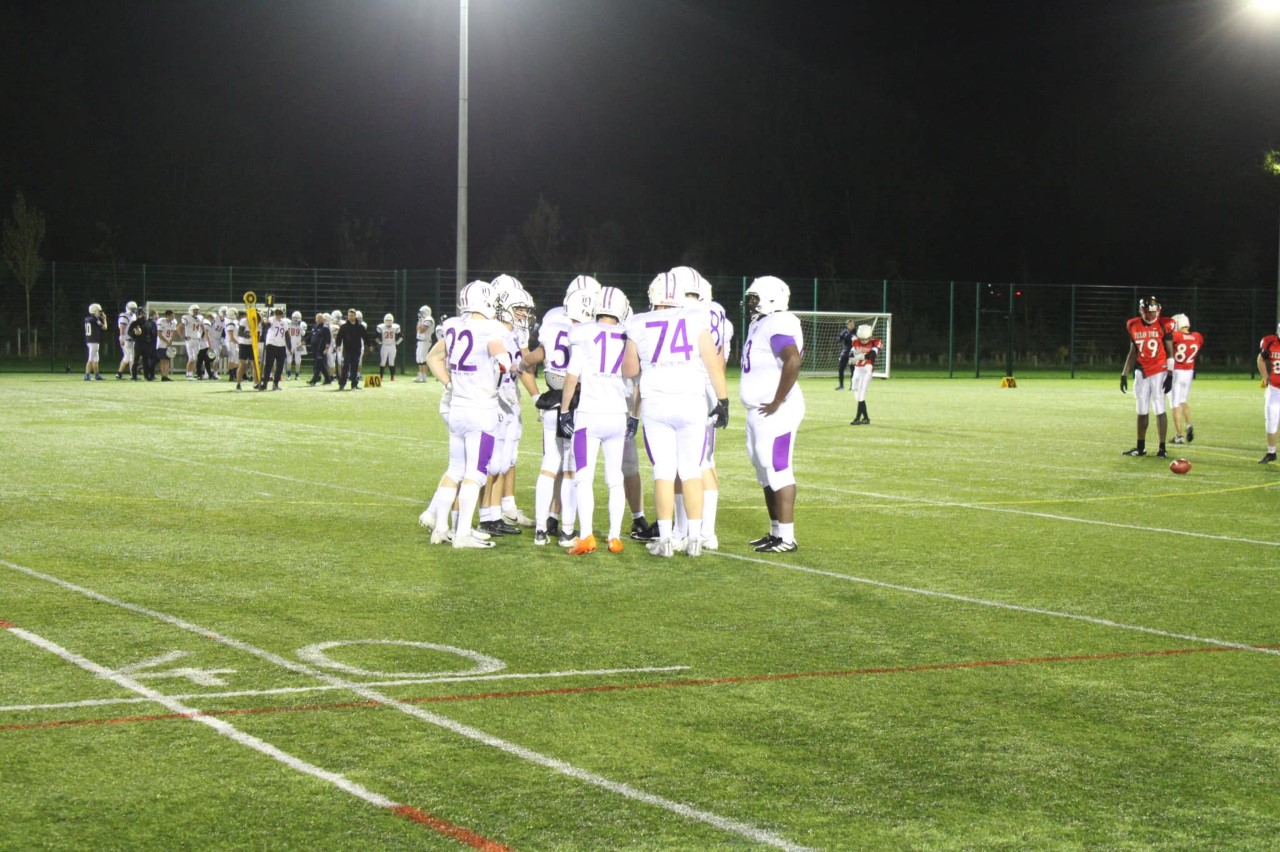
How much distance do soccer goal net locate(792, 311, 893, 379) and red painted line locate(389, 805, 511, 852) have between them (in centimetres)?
4202

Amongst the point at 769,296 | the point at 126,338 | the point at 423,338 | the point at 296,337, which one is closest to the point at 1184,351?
the point at 769,296

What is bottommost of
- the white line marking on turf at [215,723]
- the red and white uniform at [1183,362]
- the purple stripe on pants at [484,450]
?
the white line marking on turf at [215,723]

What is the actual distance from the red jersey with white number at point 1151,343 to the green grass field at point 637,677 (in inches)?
182

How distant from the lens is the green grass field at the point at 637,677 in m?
5.07

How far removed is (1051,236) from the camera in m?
72.1

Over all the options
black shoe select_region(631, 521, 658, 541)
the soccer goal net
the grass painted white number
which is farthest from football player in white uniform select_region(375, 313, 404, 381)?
the grass painted white number

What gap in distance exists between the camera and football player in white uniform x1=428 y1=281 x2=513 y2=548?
10.8 m

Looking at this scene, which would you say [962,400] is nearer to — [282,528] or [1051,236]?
[282,528]

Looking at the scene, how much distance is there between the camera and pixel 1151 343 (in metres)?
19.0

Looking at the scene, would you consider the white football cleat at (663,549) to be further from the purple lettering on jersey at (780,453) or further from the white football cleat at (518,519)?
the white football cleat at (518,519)

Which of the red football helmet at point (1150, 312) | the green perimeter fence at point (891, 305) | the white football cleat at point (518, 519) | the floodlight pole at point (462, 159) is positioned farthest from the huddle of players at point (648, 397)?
the green perimeter fence at point (891, 305)

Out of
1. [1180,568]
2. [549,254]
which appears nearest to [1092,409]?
[1180,568]

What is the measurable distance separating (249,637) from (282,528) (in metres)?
4.26

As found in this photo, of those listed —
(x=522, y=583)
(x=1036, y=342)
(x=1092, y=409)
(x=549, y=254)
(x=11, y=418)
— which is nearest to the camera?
(x=522, y=583)
